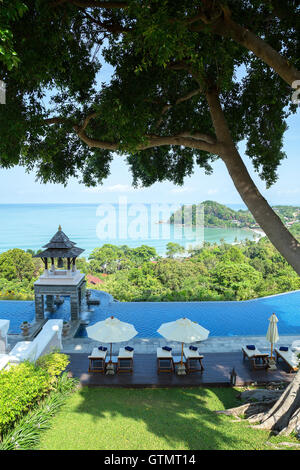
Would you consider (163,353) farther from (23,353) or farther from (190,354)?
(23,353)

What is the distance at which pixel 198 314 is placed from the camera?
44.7 feet

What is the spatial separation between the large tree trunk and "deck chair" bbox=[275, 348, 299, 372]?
4.80 m

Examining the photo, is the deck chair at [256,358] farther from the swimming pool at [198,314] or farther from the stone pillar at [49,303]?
the stone pillar at [49,303]

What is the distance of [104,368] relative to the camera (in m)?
8.31

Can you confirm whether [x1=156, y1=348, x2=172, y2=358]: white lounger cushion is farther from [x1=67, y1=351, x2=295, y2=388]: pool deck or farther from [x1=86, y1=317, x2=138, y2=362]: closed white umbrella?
[x1=86, y1=317, x2=138, y2=362]: closed white umbrella

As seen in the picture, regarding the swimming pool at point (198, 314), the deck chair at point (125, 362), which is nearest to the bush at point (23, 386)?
the deck chair at point (125, 362)

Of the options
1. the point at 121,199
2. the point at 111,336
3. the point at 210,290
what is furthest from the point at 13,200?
the point at 111,336

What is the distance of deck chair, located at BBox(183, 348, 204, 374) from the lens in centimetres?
834

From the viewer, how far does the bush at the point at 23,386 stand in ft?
17.5

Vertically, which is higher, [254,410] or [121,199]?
[121,199]

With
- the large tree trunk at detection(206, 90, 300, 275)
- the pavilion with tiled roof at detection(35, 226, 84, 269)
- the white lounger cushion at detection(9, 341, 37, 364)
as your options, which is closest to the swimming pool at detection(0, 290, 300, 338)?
the pavilion with tiled roof at detection(35, 226, 84, 269)

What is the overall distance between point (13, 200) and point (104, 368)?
373 ft

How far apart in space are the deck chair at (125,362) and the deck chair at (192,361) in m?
1.56
